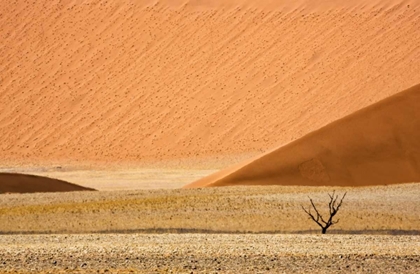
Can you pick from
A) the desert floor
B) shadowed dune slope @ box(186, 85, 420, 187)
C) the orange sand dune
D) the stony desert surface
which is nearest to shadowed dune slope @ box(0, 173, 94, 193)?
the stony desert surface

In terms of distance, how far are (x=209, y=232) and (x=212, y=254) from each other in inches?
167

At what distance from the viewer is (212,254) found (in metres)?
12.9

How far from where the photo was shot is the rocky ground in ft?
39.1

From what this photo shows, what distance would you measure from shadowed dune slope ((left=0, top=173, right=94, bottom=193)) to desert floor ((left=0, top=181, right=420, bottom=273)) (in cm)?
291

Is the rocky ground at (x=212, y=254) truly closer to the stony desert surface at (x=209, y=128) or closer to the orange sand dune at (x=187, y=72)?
the stony desert surface at (x=209, y=128)

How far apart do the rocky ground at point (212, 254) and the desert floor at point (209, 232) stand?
0.01 m

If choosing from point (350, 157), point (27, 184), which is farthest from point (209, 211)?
point (27, 184)

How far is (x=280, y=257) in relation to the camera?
41.6ft

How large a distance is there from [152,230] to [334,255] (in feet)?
17.5

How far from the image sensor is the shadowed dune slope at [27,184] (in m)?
27.2

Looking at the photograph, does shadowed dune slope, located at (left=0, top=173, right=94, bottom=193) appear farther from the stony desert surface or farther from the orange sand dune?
the orange sand dune

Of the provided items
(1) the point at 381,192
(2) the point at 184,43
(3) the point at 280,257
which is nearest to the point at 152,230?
(3) the point at 280,257

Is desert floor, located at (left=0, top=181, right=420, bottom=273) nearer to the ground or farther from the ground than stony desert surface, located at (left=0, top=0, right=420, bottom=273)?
nearer to the ground

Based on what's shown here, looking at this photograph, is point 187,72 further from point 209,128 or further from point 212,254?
point 212,254
